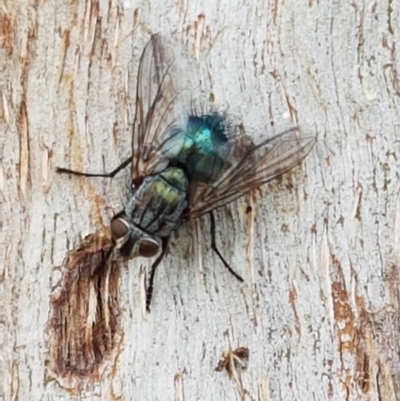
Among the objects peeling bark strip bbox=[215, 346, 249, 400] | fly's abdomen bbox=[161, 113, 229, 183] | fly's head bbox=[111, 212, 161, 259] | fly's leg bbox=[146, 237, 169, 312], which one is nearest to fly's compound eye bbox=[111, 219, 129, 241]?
fly's head bbox=[111, 212, 161, 259]

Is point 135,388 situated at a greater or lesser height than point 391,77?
lesser

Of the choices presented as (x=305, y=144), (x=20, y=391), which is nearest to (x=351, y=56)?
(x=305, y=144)

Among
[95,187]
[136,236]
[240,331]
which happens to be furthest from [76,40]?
[240,331]

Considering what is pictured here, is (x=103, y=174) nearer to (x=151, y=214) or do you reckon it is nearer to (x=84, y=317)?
(x=151, y=214)

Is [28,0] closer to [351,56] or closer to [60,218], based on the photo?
[60,218]

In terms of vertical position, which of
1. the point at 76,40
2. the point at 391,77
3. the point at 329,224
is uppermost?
the point at 76,40

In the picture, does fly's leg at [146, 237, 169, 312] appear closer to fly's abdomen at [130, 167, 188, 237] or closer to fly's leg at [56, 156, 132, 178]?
fly's abdomen at [130, 167, 188, 237]
